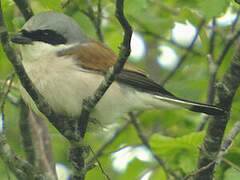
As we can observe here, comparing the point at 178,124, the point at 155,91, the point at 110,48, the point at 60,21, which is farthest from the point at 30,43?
the point at 178,124

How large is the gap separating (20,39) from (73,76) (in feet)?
1.57

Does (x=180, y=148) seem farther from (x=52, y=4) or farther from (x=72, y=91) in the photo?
(x=52, y=4)

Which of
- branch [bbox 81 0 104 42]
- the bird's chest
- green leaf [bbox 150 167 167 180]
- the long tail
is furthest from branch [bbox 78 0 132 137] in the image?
green leaf [bbox 150 167 167 180]

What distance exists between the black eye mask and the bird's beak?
0.03 m

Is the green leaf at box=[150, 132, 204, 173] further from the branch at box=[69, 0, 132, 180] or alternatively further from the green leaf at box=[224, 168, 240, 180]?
the branch at box=[69, 0, 132, 180]

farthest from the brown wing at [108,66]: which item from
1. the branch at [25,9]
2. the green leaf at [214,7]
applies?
the green leaf at [214,7]

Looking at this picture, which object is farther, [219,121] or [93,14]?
[93,14]

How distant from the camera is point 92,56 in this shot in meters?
3.91

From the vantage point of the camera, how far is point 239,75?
122 inches

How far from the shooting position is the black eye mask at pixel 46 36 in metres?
3.77

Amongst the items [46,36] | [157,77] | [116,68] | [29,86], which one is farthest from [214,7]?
[157,77]

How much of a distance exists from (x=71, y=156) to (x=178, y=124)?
3.07 meters

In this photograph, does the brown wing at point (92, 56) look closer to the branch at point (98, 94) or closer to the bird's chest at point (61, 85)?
the bird's chest at point (61, 85)

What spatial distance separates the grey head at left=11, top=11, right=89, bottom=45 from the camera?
12.3ft
